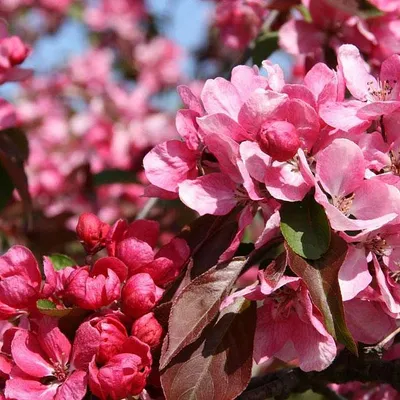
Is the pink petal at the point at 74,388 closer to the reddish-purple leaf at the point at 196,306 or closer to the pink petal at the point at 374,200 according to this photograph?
the reddish-purple leaf at the point at 196,306

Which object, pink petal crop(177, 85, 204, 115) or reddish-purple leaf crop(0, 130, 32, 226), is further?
reddish-purple leaf crop(0, 130, 32, 226)

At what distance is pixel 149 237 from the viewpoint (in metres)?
1.34

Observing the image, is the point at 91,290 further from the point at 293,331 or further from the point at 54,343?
the point at 293,331

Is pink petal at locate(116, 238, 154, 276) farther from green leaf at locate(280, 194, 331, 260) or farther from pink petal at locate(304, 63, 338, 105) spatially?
pink petal at locate(304, 63, 338, 105)

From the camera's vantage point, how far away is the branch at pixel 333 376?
1335mm

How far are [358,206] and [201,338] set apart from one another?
0.96 feet

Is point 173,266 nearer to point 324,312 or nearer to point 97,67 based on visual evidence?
point 324,312

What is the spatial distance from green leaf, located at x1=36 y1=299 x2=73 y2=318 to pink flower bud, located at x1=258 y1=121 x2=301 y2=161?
0.36 metres

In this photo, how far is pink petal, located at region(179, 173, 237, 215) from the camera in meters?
1.23

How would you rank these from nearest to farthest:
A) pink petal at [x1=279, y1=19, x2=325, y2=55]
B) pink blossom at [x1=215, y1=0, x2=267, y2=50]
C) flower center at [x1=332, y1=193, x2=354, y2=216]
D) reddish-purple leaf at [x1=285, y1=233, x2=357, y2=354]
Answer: reddish-purple leaf at [x1=285, y1=233, x2=357, y2=354] → flower center at [x1=332, y1=193, x2=354, y2=216] → pink petal at [x1=279, y1=19, x2=325, y2=55] → pink blossom at [x1=215, y1=0, x2=267, y2=50]

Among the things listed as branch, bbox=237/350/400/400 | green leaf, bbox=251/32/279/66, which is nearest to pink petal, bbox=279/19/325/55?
green leaf, bbox=251/32/279/66

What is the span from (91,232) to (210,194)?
211 mm

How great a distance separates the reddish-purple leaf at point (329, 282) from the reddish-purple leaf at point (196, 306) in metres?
0.11

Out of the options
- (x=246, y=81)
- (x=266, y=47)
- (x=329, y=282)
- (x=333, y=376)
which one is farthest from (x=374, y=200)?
(x=266, y=47)
